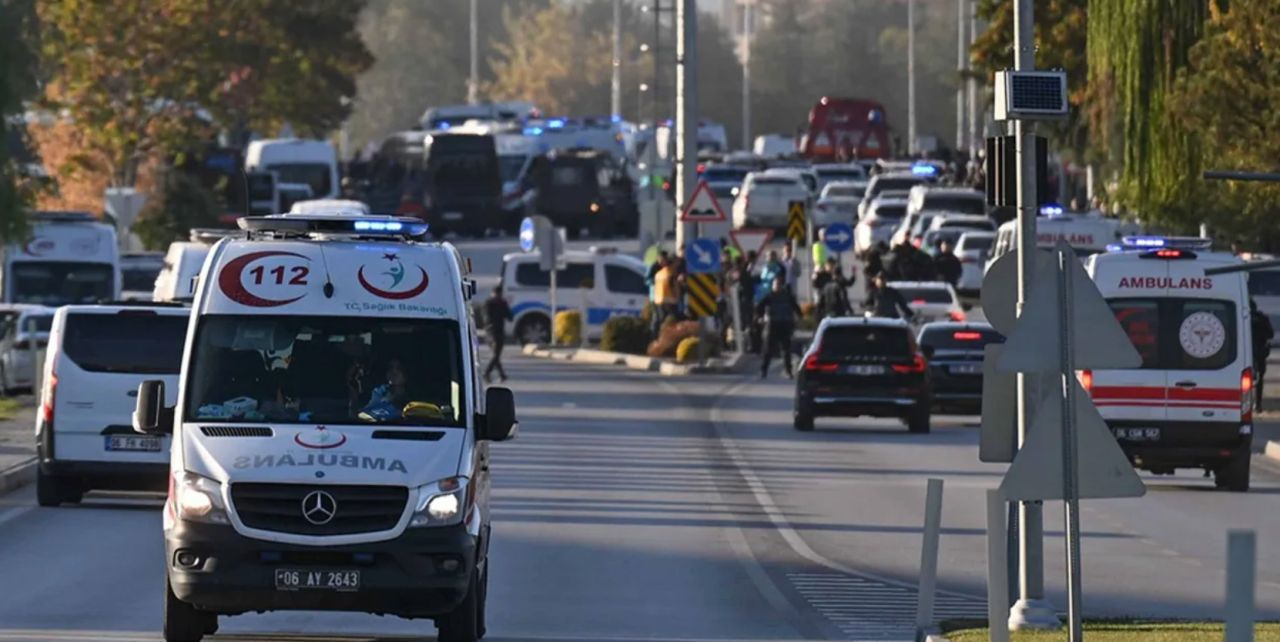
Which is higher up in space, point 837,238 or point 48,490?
point 837,238

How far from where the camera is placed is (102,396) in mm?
24031

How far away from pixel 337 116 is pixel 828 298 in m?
50.1

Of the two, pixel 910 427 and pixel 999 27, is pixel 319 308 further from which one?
pixel 999 27

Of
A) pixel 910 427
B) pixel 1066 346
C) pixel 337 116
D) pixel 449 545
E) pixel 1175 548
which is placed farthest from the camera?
pixel 337 116

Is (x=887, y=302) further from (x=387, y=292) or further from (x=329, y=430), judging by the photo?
(x=329, y=430)

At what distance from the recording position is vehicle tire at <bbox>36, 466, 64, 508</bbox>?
24.0 metres

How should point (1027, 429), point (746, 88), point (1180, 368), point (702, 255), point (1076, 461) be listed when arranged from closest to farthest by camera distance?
point (1076, 461) < point (1027, 429) < point (1180, 368) < point (702, 255) < point (746, 88)

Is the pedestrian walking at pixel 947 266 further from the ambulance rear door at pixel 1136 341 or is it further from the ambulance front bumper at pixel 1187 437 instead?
the ambulance front bumper at pixel 1187 437

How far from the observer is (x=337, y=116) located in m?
96.1

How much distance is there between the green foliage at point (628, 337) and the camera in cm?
5081

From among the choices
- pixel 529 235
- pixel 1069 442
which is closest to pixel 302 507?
pixel 1069 442

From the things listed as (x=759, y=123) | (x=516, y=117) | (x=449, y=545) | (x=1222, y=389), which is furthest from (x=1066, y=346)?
(x=759, y=123)

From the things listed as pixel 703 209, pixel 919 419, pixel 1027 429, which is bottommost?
pixel 919 419

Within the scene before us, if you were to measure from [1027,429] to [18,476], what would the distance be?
1291 centimetres
